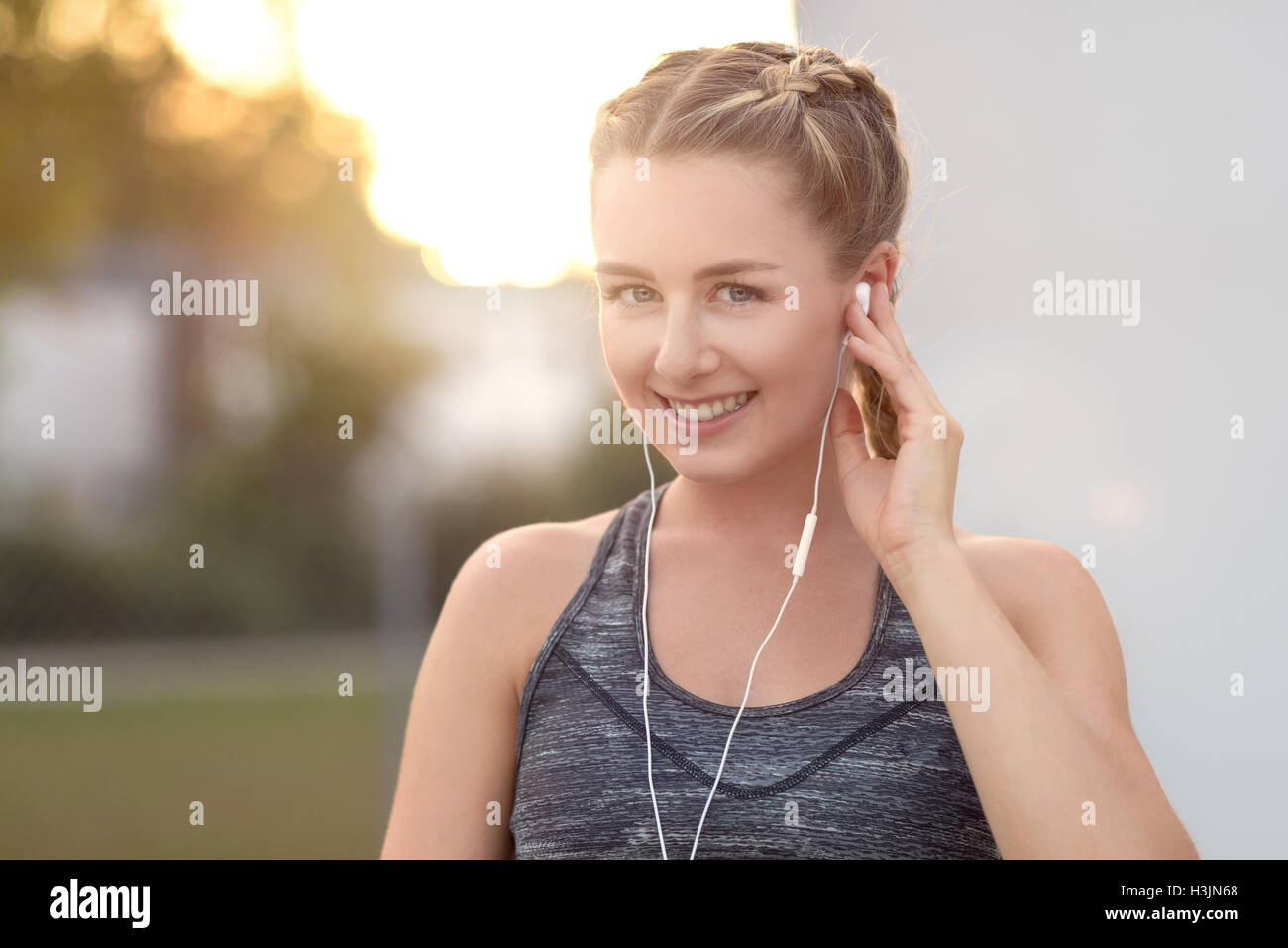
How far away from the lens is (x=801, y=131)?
1.62 metres

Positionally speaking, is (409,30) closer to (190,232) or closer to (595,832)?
Result: (190,232)

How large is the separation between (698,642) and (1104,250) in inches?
57.3

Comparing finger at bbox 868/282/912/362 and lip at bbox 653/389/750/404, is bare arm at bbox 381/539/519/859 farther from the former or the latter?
finger at bbox 868/282/912/362

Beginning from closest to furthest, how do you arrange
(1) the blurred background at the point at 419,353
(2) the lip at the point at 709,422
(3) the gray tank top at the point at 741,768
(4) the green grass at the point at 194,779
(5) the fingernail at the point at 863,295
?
(3) the gray tank top at the point at 741,768 < (2) the lip at the point at 709,422 < (5) the fingernail at the point at 863,295 < (1) the blurred background at the point at 419,353 < (4) the green grass at the point at 194,779

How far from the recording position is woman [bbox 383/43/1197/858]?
4.89 ft

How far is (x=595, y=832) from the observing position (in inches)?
61.6

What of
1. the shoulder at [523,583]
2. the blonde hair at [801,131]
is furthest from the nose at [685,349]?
the shoulder at [523,583]

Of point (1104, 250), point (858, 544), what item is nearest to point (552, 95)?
point (1104, 250)

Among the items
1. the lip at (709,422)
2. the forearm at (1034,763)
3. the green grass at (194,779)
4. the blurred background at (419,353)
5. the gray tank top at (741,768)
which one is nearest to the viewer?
the forearm at (1034,763)

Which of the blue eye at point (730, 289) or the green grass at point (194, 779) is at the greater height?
the blue eye at point (730, 289)

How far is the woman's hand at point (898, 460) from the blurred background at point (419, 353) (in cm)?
44

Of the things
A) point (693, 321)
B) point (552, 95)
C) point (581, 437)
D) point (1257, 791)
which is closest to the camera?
point (693, 321)

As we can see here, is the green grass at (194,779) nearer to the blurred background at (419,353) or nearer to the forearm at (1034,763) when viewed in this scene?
the blurred background at (419,353)

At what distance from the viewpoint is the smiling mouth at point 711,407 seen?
63.1 inches
